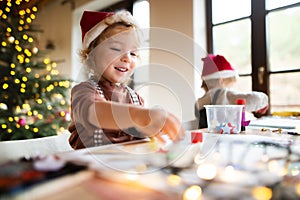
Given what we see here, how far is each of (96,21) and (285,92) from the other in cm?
140

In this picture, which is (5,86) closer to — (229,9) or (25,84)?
(25,84)

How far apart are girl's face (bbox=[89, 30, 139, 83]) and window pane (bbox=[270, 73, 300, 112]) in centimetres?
126

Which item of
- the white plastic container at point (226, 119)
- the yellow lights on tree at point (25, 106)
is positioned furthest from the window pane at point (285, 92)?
the yellow lights on tree at point (25, 106)

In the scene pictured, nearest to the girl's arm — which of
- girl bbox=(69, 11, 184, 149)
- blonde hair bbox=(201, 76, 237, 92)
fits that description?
girl bbox=(69, 11, 184, 149)

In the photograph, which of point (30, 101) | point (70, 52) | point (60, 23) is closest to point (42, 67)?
point (30, 101)

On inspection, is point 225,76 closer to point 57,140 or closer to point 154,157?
point 57,140

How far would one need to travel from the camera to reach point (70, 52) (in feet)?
12.3

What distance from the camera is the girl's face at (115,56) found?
0.82 metres

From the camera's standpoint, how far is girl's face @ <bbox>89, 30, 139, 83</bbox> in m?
0.82

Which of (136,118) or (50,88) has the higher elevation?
(50,88)

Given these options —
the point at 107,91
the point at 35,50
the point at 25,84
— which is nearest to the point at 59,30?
the point at 35,50

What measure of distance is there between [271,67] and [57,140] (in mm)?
1513

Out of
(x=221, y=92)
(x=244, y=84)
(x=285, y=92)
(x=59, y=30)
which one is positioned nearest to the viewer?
(x=221, y=92)

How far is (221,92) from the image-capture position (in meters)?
1.43
